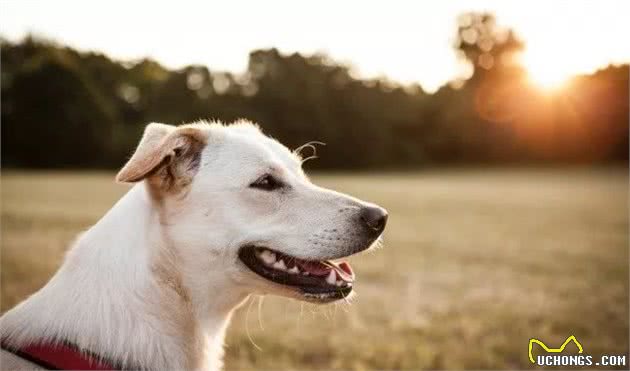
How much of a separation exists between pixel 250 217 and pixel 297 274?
0.41 m

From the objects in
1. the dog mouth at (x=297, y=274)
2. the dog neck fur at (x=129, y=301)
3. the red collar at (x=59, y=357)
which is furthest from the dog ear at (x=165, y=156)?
the red collar at (x=59, y=357)

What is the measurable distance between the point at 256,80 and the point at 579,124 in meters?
22.8

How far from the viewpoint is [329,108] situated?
46.7 m

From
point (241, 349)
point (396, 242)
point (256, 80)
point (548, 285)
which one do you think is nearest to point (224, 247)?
point (241, 349)

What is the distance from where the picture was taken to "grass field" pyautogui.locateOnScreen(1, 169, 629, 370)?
5.75 meters

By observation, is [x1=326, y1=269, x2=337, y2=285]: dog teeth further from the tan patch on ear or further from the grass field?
the tan patch on ear

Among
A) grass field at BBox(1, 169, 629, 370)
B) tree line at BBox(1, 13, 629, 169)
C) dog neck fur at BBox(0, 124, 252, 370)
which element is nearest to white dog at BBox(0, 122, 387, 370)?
dog neck fur at BBox(0, 124, 252, 370)

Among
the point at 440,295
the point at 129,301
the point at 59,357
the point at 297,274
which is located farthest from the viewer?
the point at 440,295

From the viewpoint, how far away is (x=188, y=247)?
120 inches

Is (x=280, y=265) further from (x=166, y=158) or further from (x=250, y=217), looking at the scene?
(x=166, y=158)

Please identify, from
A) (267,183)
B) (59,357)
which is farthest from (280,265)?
(59,357)

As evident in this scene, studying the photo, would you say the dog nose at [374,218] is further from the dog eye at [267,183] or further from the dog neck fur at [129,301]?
the dog neck fur at [129,301]

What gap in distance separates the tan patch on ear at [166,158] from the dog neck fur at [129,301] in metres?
0.11

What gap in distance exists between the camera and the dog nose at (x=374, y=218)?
3336mm
